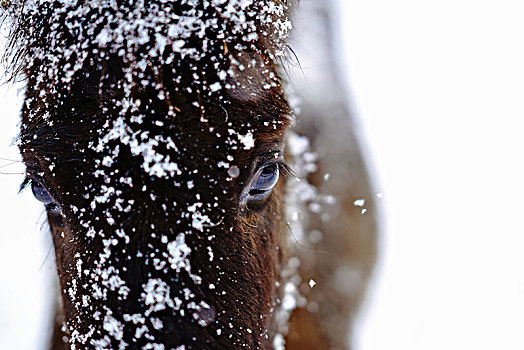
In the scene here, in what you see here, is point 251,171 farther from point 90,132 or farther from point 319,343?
point 319,343

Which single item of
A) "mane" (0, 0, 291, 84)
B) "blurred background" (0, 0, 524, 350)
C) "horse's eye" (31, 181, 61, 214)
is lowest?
"blurred background" (0, 0, 524, 350)

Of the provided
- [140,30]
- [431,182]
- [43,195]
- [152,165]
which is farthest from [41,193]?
[431,182]

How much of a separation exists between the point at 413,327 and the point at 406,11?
101 inches

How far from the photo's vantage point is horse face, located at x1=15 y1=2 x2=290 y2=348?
1396 millimetres

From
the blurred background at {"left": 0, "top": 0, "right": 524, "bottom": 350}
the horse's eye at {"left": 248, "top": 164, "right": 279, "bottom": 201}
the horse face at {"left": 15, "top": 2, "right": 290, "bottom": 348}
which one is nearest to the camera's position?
the horse face at {"left": 15, "top": 2, "right": 290, "bottom": 348}

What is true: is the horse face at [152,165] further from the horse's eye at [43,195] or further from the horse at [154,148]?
the horse's eye at [43,195]

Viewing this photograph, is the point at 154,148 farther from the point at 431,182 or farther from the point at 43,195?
the point at 431,182

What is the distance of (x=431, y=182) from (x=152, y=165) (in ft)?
9.37

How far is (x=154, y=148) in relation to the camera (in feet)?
4.55

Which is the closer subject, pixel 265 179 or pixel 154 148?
pixel 154 148

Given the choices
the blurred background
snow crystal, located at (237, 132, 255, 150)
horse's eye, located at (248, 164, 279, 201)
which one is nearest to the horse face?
snow crystal, located at (237, 132, 255, 150)

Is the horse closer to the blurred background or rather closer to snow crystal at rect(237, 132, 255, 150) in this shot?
snow crystal at rect(237, 132, 255, 150)

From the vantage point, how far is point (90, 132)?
4.66 ft

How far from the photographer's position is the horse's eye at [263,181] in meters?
1.66
